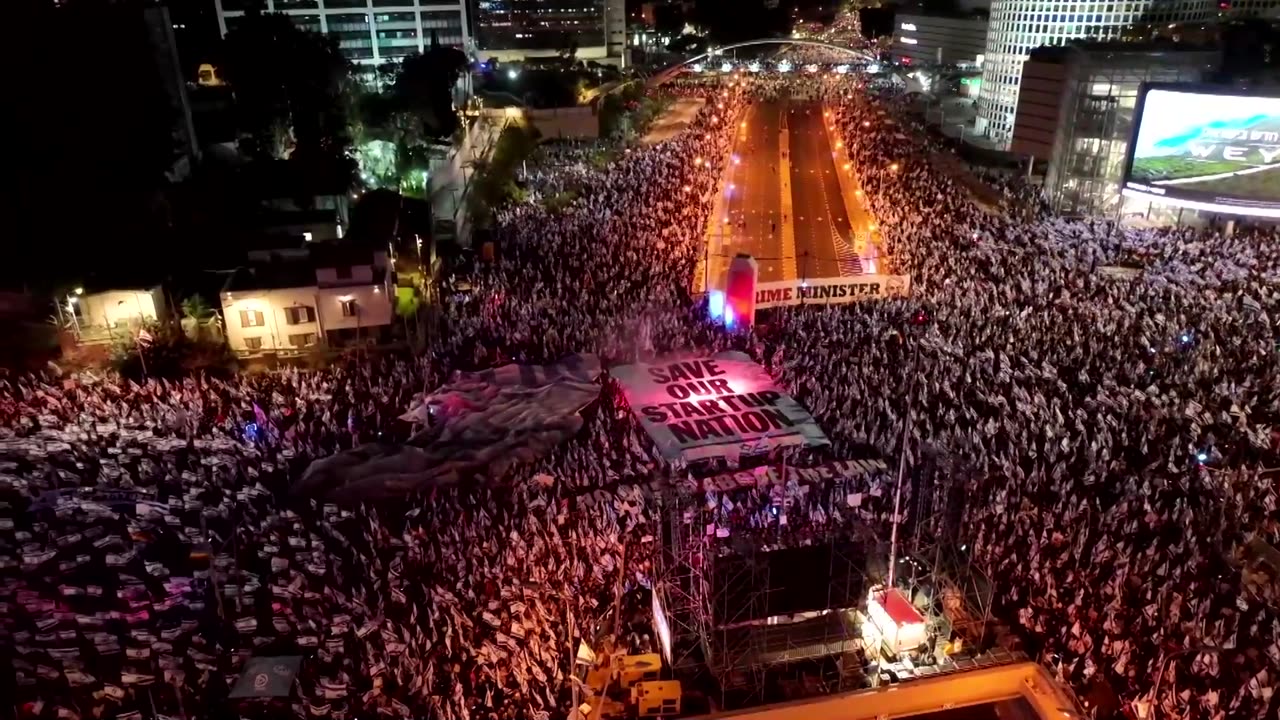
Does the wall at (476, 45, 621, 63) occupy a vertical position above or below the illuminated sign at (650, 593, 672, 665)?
above

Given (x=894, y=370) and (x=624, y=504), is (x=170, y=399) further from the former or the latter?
(x=894, y=370)

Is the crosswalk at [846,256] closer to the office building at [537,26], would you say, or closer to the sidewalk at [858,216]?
the sidewalk at [858,216]

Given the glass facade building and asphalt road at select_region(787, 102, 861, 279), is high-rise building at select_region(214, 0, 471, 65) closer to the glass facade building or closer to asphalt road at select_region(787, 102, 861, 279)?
the glass facade building

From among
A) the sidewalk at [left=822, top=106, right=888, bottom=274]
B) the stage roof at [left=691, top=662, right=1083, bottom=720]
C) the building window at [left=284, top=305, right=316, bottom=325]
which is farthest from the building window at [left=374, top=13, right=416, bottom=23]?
the stage roof at [left=691, top=662, right=1083, bottom=720]

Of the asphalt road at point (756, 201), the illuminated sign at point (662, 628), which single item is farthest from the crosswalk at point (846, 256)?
the illuminated sign at point (662, 628)

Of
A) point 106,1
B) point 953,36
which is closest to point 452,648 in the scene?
point 106,1

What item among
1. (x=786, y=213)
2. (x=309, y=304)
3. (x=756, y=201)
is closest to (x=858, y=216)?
(x=786, y=213)
